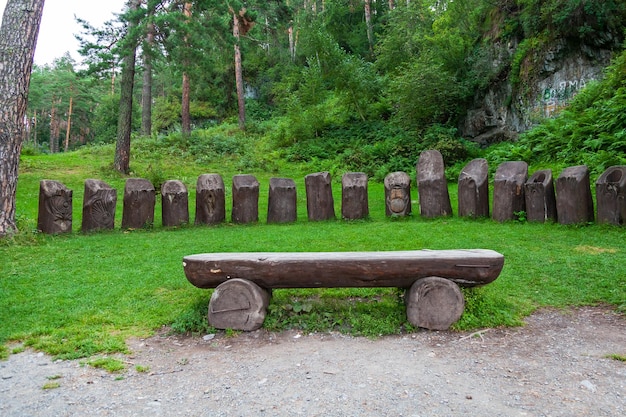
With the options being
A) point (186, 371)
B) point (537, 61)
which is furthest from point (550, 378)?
point (537, 61)

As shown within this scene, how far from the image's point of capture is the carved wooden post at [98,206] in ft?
27.7

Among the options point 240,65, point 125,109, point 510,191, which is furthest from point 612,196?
point 240,65

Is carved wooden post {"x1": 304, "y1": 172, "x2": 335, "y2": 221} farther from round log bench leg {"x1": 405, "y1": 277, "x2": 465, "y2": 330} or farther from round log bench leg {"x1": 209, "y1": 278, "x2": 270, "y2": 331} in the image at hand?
round log bench leg {"x1": 405, "y1": 277, "x2": 465, "y2": 330}

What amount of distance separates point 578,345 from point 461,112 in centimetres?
1769

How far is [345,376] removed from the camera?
3.17m

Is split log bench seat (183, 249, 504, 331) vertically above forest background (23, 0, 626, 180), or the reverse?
forest background (23, 0, 626, 180)

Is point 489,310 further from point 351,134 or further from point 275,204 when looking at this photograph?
point 351,134

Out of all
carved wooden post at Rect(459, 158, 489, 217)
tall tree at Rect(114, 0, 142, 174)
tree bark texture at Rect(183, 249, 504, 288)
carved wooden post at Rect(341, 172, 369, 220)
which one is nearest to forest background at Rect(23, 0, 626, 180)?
tall tree at Rect(114, 0, 142, 174)

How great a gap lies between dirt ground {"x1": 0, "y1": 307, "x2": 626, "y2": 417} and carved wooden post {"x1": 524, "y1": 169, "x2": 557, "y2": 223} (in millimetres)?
4244

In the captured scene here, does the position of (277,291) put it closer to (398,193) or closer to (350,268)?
(350,268)

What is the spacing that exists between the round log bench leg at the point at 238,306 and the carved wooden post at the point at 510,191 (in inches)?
235

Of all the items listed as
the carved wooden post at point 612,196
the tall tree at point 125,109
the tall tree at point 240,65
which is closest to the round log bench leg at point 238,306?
the carved wooden post at point 612,196

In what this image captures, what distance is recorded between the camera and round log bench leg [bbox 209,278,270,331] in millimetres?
→ 4074

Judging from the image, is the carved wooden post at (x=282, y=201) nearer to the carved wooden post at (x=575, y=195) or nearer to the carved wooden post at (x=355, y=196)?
the carved wooden post at (x=355, y=196)
